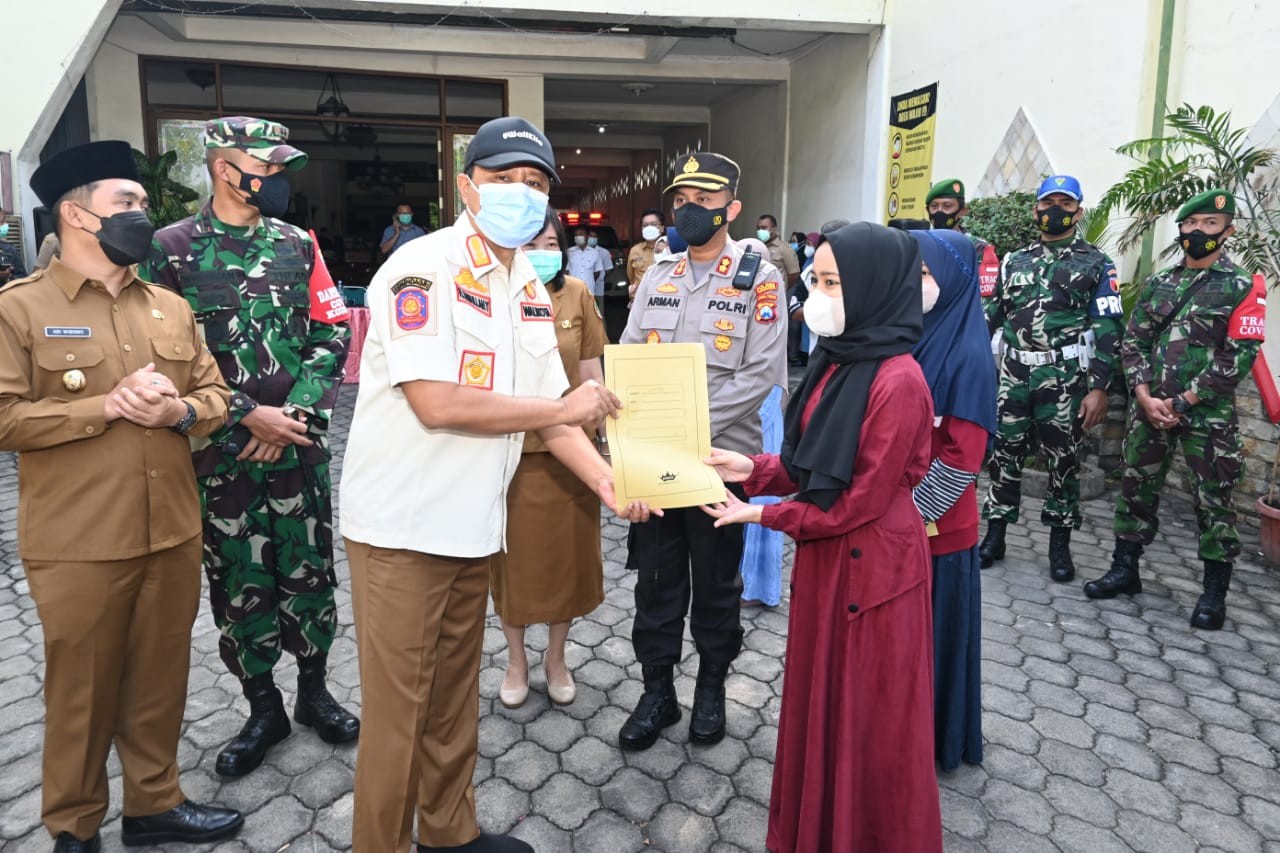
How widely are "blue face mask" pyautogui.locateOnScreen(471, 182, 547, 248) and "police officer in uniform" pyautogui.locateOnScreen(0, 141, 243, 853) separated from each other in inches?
39.1

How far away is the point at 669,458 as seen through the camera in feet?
7.95

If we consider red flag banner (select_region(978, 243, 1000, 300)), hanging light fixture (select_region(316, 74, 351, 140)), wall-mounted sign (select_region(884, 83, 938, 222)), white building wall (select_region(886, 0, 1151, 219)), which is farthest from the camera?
hanging light fixture (select_region(316, 74, 351, 140))

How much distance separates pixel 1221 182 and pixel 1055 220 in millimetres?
1553

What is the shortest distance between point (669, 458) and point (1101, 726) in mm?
2219

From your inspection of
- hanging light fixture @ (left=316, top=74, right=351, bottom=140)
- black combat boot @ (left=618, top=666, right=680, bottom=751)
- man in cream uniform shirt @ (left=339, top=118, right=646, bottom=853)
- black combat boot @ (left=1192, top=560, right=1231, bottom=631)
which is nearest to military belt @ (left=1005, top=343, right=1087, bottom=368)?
black combat boot @ (left=1192, top=560, right=1231, bottom=631)

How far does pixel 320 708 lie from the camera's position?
313cm

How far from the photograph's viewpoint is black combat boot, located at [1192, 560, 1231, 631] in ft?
13.9

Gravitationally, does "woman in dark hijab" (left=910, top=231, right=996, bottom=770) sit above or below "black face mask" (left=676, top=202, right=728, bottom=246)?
below

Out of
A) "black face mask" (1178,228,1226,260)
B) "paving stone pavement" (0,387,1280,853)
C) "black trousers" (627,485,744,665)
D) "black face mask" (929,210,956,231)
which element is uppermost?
"black face mask" (929,210,956,231)

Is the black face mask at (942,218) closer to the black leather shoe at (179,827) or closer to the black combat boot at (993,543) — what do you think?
the black combat boot at (993,543)

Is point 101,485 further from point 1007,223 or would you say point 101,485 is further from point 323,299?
point 1007,223

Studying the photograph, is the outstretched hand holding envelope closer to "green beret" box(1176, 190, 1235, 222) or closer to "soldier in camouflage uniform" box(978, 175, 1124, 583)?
"soldier in camouflage uniform" box(978, 175, 1124, 583)

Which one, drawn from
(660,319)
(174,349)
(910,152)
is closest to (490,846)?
(174,349)

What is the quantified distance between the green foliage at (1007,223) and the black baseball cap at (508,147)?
528 centimetres
